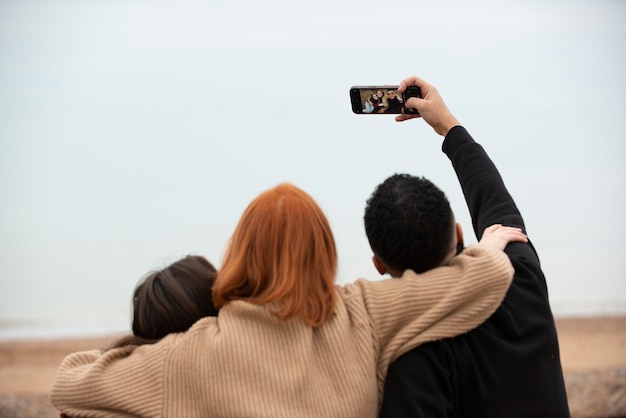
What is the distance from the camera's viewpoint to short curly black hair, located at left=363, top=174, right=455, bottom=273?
1237mm

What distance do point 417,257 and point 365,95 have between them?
1.74ft

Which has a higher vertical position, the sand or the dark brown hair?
the dark brown hair

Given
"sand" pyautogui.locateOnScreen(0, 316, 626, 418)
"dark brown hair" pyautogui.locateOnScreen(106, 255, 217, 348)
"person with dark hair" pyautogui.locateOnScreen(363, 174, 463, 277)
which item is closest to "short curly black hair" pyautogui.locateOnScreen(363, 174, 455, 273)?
"person with dark hair" pyautogui.locateOnScreen(363, 174, 463, 277)

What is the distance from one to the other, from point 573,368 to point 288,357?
626 centimetres

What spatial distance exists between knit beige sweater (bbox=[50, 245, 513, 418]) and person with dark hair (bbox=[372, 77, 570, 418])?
38mm

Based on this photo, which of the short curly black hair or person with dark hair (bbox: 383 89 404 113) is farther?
person with dark hair (bbox: 383 89 404 113)

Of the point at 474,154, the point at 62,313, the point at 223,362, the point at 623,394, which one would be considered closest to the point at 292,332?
the point at 223,362

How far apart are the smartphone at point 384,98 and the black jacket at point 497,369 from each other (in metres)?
0.47

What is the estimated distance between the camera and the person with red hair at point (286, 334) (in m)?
1.16

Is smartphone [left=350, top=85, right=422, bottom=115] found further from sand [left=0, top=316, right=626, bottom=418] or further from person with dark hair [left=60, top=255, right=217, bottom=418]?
sand [left=0, top=316, right=626, bottom=418]

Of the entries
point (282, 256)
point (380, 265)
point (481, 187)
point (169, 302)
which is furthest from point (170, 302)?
point (481, 187)

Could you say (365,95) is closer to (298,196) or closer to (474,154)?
(474,154)

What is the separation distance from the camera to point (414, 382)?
120cm

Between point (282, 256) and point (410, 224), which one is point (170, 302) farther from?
point (410, 224)
